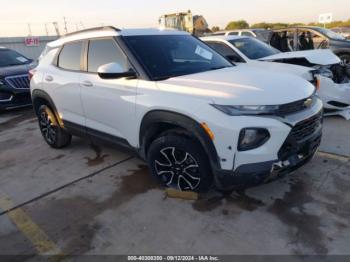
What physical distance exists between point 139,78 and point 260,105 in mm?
1346

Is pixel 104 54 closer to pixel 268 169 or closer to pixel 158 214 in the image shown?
pixel 158 214

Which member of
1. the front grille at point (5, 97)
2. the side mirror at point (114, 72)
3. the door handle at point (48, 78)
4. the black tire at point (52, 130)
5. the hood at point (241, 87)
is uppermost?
the side mirror at point (114, 72)

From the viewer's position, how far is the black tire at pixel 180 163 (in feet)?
10.3

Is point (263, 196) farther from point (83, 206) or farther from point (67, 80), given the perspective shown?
point (67, 80)

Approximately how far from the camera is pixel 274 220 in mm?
3047

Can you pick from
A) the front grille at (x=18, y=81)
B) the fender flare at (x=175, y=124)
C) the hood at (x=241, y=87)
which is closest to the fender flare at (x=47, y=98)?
the fender flare at (x=175, y=124)

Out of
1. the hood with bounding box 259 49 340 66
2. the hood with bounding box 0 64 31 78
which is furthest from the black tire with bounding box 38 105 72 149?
the hood with bounding box 259 49 340 66

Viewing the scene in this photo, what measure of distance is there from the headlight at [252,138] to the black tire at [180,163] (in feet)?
1.49

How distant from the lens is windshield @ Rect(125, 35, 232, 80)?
359 centimetres

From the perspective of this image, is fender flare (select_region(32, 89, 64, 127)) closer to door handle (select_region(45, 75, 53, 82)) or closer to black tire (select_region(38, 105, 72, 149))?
black tire (select_region(38, 105, 72, 149))

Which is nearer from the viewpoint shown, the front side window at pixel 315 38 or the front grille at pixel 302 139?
the front grille at pixel 302 139

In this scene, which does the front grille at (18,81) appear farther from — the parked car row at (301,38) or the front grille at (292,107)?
the front grille at (292,107)

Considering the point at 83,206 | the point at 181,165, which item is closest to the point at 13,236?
the point at 83,206

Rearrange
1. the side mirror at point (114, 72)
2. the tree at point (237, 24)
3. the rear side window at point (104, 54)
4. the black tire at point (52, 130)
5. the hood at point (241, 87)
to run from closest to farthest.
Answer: the hood at point (241, 87)
the side mirror at point (114, 72)
the rear side window at point (104, 54)
the black tire at point (52, 130)
the tree at point (237, 24)
